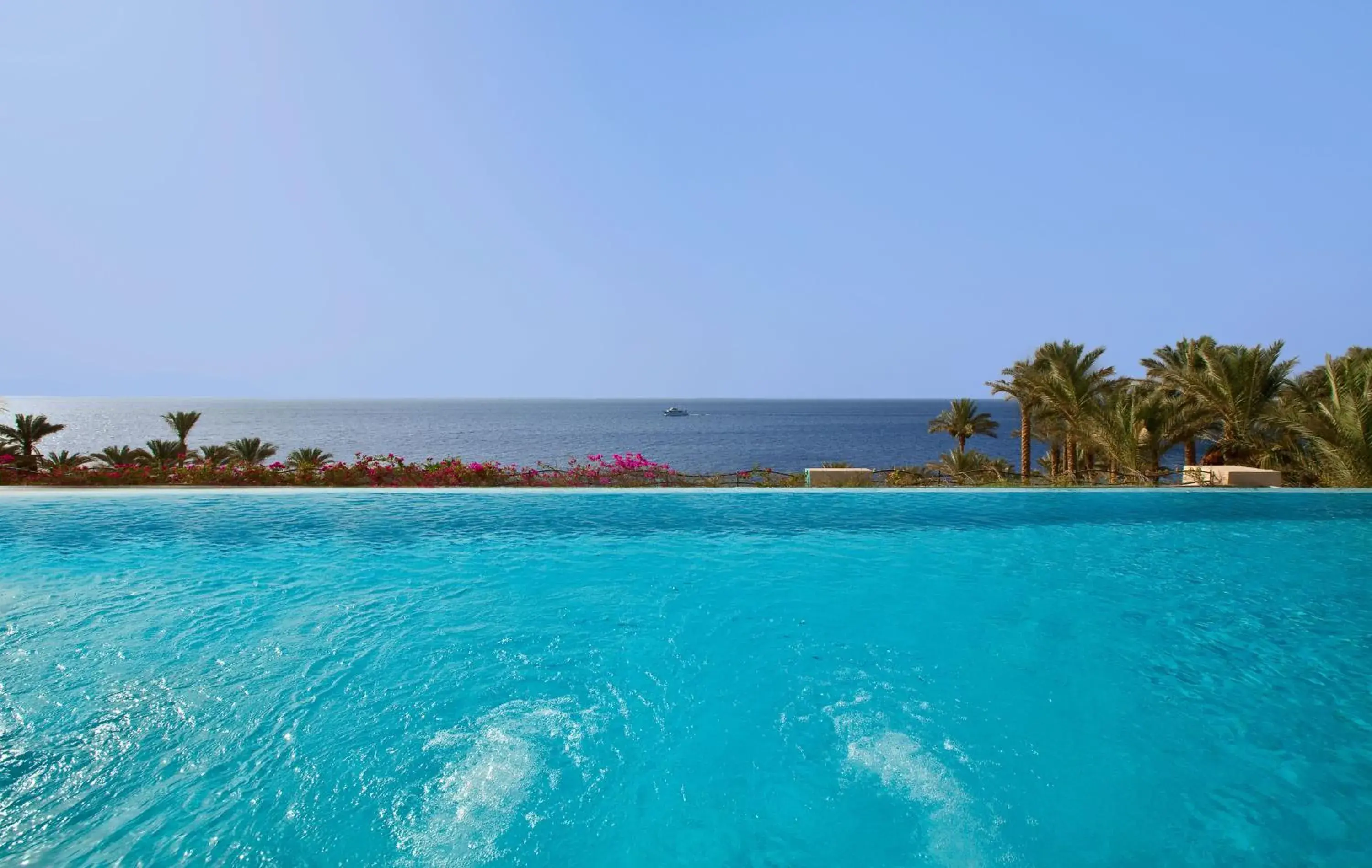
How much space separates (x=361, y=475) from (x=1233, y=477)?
64.5ft

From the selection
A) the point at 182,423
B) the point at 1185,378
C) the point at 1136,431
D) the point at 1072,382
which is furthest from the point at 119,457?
the point at 1185,378

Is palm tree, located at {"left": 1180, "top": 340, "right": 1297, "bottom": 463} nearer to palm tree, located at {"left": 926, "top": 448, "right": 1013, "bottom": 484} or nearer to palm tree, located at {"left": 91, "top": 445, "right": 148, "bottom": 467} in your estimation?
palm tree, located at {"left": 926, "top": 448, "right": 1013, "bottom": 484}

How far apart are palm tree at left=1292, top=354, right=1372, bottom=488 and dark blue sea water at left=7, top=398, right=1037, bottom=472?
16826 millimetres

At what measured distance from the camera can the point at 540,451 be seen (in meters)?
64.1

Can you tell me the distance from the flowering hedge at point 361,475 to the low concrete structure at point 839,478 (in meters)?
2.96

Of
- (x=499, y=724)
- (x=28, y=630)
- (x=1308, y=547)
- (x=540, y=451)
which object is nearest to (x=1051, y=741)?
(x=499, y=724)

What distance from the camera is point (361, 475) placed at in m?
14.1

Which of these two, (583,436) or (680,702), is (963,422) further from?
(583,436)

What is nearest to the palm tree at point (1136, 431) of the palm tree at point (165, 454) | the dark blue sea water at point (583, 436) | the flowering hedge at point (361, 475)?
the flowering hedge at point (361, 475)

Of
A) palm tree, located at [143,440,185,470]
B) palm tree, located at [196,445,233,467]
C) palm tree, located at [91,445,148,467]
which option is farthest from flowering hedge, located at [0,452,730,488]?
palm tree, located at [91,445,148,467]

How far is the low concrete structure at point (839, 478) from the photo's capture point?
15.1 metres

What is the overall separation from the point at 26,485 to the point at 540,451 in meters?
51.1

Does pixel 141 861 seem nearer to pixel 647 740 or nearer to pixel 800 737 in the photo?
pixel 647 740

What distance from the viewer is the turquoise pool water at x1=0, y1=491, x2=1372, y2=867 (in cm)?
373
